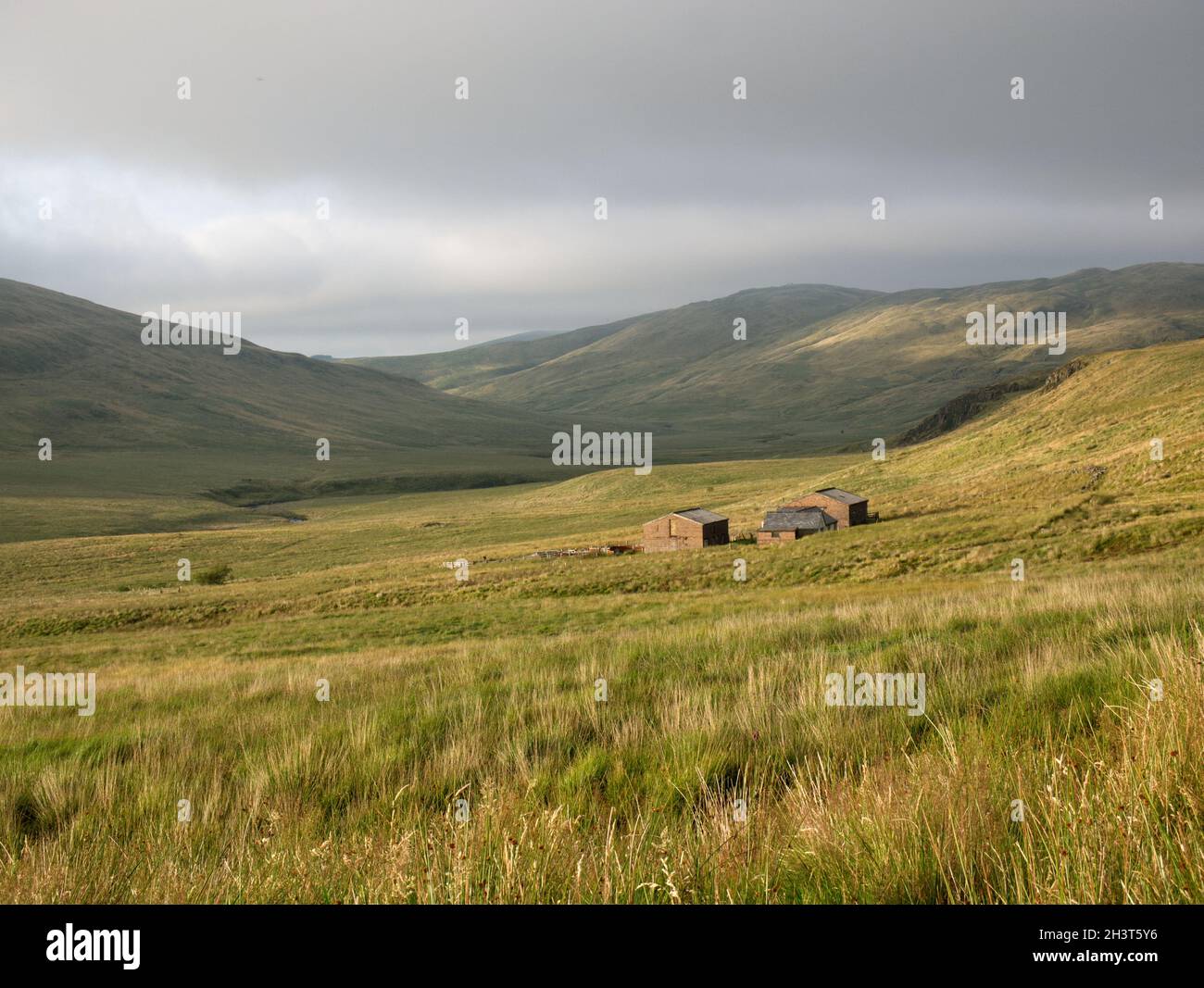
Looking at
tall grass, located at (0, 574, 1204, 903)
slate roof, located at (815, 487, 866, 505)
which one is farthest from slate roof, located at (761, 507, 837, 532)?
tall grass, located at (0, 574, 1204, 903)

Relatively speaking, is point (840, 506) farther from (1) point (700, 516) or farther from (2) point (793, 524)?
(1) point (700, 516)

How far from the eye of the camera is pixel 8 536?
299 feet

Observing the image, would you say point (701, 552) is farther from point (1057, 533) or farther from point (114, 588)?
point (114, 588)

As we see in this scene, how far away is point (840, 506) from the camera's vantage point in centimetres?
5788

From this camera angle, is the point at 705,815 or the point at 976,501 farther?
the point at 976,501

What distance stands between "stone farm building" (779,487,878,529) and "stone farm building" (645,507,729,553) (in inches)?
199

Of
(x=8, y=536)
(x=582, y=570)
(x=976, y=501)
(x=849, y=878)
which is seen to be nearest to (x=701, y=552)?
(x=582, y=570)

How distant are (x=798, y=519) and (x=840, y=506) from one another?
3.70 metres

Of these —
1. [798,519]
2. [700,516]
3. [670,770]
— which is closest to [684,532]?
[700,516]

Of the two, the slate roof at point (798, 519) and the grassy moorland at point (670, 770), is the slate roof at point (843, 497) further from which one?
the grassy moorland at point (670, 770)
